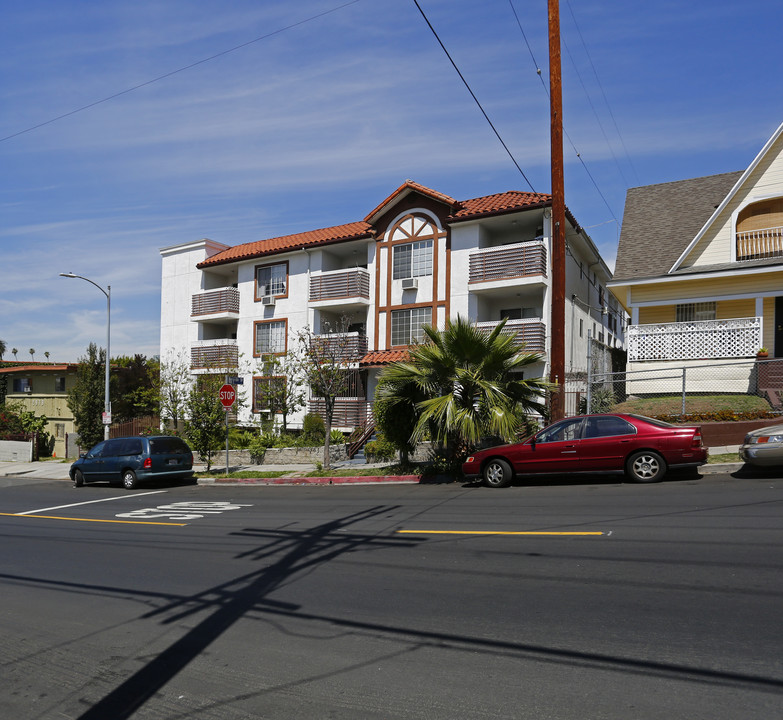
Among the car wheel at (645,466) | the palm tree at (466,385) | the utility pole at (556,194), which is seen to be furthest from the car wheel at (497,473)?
the utility pole at (556,194)

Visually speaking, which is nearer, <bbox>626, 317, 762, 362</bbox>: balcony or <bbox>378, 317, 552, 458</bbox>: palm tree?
<bbox>378, 317, 552, 458</bbox>: palm tree

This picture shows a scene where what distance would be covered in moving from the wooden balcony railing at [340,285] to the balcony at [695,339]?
1175 cm

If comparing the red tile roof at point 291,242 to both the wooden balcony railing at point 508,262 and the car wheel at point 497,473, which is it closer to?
the wooden balcony railing at point 508,262

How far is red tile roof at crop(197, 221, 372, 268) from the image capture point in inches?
1168

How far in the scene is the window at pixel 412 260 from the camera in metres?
27.5

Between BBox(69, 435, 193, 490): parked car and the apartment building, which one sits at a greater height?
the apartment building

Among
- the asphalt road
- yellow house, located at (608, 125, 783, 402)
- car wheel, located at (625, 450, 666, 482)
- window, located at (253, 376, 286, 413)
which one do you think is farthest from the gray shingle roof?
window, located at (253, 376, 286, 413)

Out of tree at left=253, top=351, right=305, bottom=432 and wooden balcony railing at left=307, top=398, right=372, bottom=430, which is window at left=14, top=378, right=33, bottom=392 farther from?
wooden balcony railing at left=307, top=398, right=372, bottom=430

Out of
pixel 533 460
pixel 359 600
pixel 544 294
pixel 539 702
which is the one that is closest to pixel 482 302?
pixel 544 294

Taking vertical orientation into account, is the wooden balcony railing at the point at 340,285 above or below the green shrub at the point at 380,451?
above

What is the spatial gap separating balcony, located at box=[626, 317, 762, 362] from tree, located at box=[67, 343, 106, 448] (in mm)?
25284

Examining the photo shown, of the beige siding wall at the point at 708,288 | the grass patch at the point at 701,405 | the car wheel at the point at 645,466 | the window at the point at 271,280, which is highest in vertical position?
the window at the point at 271,280

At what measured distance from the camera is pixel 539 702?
423cm

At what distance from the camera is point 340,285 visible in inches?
1142
